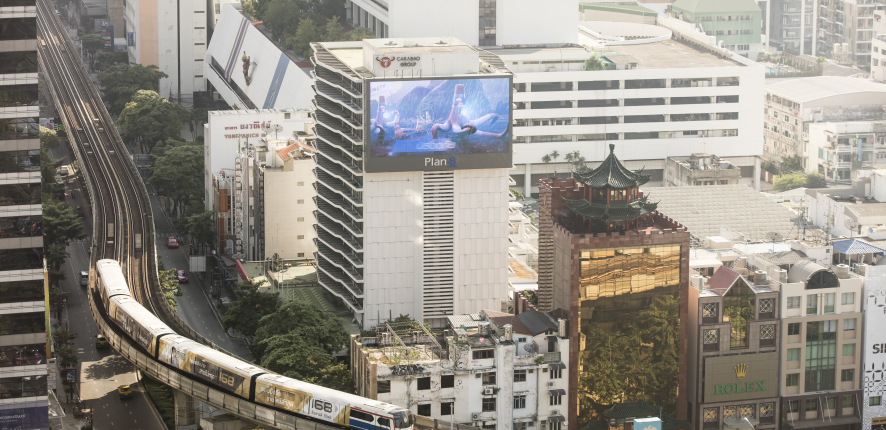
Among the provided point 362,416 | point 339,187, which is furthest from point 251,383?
point 339,187

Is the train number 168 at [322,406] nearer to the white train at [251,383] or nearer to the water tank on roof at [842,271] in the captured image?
A: the white train at [251,383]

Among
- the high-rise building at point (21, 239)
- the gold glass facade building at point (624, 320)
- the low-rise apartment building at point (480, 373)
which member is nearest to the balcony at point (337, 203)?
the low-rise apartment building at point (480, 373)

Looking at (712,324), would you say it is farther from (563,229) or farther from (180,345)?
(180,345)

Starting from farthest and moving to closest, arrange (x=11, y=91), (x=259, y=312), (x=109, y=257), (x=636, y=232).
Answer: (x=109, y=257)
(x=259, y=312)
(x=636, y=232)
(x=11, y=91)

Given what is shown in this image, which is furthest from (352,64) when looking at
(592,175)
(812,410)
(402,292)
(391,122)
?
(812,410)


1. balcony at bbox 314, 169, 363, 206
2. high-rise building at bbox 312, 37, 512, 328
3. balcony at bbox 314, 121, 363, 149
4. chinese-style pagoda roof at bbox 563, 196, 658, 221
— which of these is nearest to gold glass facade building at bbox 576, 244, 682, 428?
chinese-style pagoda roof at bbox 563, 196, 658, 221

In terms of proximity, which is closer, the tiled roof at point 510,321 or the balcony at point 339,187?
the tiled roof at point 510,321

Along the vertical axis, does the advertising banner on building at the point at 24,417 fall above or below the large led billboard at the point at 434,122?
below
